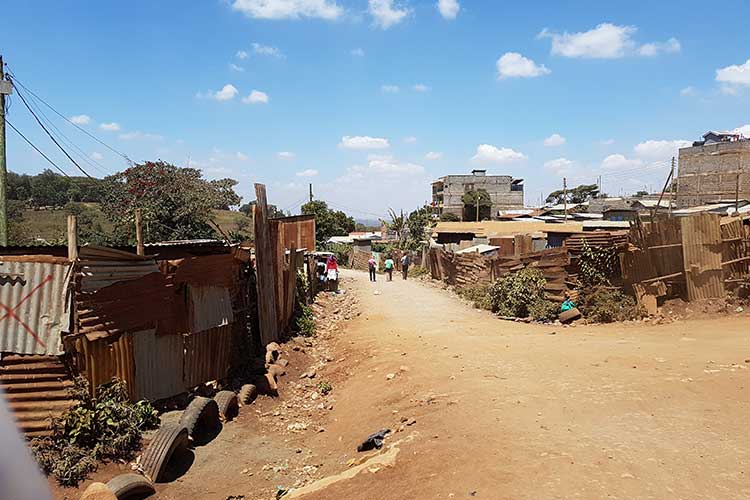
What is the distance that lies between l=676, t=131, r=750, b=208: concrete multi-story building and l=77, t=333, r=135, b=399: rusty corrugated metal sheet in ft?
144

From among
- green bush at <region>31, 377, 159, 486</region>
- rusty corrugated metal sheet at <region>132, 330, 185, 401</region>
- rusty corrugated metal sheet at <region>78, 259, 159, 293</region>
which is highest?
rusty corrugated metal sheet at <region>78, 259, 159, 293</region>

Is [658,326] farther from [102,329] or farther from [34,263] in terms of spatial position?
[34,263]

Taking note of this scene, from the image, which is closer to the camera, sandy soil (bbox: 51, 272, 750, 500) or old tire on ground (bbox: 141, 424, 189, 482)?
sandy soil (bbox: 51, 272, 750, 500)

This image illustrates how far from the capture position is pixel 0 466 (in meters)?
1.51

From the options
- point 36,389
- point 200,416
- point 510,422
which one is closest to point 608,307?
point 510,422

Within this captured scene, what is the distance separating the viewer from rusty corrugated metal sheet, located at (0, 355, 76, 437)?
6086 millimetres

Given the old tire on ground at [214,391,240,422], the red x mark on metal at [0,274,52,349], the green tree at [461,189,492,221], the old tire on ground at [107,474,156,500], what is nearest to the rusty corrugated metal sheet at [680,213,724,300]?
the old tire on ground at [214,391,240,422]

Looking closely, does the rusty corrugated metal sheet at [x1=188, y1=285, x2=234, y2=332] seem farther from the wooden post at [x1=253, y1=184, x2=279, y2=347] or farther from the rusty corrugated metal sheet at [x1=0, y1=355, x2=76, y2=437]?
the rusty corrugated metal sheet at [x1=0, y1=355, x2=76, y2=437]

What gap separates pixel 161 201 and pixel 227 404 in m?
25.2

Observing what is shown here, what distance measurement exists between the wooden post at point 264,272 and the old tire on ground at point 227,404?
226 centimetres

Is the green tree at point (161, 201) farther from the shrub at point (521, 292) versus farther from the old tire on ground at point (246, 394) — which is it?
the old tire on ground at point (246, 394)

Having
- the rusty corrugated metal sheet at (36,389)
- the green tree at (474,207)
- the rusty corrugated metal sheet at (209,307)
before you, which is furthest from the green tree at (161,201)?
the green tree at (474,207)

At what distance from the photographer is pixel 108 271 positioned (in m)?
6.84

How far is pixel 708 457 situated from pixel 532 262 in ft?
37.0
